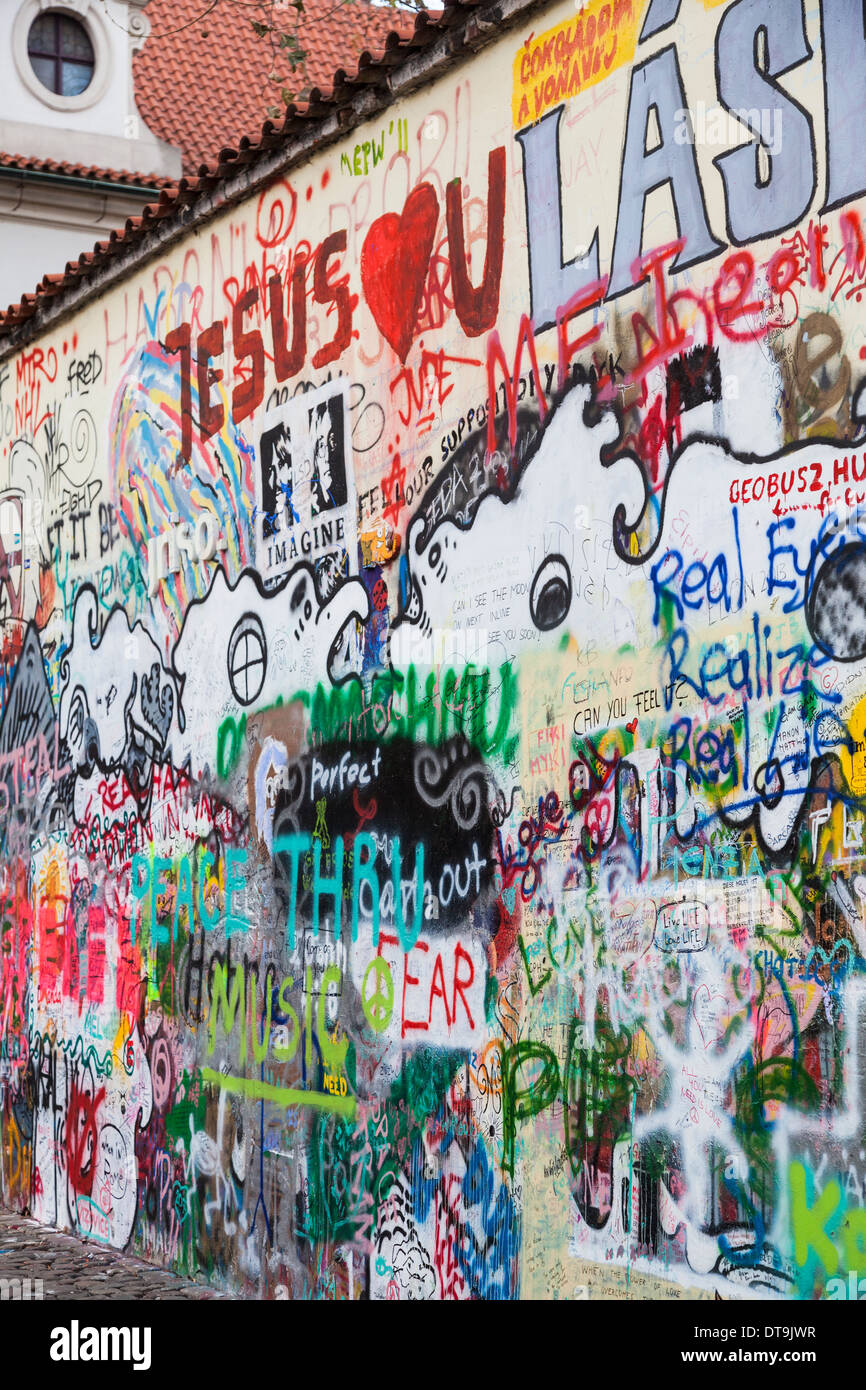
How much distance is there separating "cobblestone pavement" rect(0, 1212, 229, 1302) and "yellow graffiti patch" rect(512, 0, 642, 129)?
486 cm

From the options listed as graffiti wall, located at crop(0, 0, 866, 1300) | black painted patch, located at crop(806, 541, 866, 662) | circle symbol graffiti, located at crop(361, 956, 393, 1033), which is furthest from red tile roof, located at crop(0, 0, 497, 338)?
circle symbol graffiti, located at crop(361, 956, 393, 1033)

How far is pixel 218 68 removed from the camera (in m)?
22.6

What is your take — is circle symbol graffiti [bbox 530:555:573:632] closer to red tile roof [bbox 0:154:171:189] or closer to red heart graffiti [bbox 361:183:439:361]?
red heart graffiti [bbox 361:183:439:361]

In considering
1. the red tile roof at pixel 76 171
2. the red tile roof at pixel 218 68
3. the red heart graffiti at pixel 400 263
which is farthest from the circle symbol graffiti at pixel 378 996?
the red tile roof at pixel 218 68

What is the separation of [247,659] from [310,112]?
2262 mm

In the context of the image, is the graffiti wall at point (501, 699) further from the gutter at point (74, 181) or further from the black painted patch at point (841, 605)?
the gutter at point (74, 181)

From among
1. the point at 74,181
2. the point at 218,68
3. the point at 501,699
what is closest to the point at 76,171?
the point at 74,181

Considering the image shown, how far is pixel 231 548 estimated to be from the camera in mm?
7996

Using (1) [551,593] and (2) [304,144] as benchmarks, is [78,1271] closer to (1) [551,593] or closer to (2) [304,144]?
(1) [551,593]

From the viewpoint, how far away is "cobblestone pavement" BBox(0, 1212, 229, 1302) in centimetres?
768

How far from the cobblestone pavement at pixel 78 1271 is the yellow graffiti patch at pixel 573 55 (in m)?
4.86

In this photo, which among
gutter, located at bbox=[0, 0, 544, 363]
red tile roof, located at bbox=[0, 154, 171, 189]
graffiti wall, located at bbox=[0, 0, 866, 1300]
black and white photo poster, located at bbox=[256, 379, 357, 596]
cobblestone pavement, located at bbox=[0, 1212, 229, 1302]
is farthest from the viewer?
red tile roof, located at bbox=[0, 154, 171, 189]

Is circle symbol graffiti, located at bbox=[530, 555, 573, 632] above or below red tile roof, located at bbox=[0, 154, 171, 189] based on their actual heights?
below

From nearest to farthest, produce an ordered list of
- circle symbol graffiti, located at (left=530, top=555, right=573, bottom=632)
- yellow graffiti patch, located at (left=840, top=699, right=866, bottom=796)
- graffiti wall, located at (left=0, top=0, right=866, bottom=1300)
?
yellow graffiti patch, located at (left=840, top=699, right=866, bottom=796), graffiti wall, located at (left=0, top=0, right=866, bottom=1300), circle symbol graffiti, located at (left=530, top=555, right=573, bottom=632)
